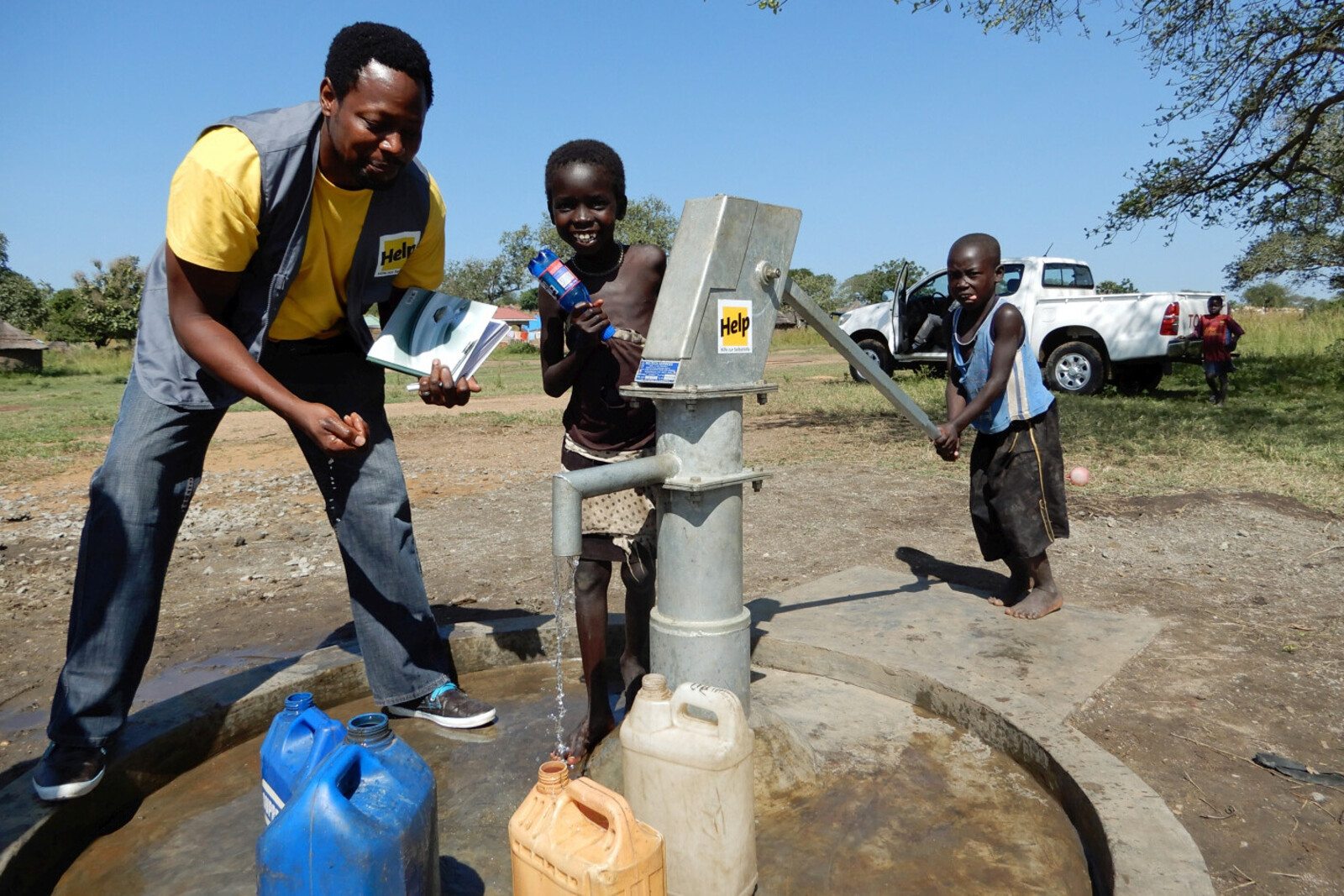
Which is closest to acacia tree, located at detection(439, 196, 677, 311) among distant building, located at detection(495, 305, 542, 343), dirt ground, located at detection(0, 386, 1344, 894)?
distant building, located at detection(495, 305, 542, 343)

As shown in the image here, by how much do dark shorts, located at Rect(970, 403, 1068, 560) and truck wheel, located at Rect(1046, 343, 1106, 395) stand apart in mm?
9129

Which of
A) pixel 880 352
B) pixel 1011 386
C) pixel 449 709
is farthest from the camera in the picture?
pixel 880 352

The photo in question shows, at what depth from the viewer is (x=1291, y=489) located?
572 cm

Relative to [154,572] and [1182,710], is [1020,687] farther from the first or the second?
[154,572]

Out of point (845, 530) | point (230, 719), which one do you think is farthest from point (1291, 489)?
point (230, 719)

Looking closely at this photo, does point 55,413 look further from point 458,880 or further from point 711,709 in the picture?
point 711,709

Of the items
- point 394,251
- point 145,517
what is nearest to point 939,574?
point 394,251

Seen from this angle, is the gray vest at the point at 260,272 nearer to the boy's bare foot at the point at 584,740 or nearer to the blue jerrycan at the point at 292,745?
the blue jerrycan at the point at 292,745

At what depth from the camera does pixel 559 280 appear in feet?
7.34

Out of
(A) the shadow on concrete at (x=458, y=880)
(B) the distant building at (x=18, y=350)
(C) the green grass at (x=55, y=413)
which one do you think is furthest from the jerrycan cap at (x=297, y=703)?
(B) the distant building at (x=18, y=350)

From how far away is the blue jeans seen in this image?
7.02ft

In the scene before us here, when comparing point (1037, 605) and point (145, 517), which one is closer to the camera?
point (145, 517)

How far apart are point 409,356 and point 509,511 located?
341 centimetres

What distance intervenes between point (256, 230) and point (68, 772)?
4.27ft
